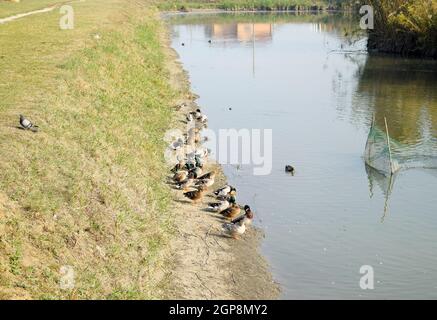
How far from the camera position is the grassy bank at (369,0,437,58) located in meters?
51.0

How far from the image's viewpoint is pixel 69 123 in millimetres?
18297

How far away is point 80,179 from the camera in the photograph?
14.8 metres

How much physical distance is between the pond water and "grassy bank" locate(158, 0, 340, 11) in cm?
6145

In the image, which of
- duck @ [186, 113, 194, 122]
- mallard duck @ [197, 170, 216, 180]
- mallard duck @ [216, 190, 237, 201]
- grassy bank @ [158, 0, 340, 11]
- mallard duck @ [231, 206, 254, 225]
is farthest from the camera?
grassy bank @ [158, 0, 340, 11]

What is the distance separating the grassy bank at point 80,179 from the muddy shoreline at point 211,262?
1.40 feet

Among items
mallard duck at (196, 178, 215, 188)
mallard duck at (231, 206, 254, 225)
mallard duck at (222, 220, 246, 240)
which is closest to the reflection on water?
mallard duck at (196, 178, 215, 188)

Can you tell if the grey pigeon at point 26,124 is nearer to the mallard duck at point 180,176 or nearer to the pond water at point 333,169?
the mallard duck at point 180,176

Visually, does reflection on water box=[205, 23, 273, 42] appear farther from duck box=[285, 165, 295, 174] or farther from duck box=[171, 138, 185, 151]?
duck box=[285, 165, 295, 174]

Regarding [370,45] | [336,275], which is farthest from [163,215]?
[370,45]

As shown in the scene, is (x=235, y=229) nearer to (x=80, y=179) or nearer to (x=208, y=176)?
(x=208, y=176)

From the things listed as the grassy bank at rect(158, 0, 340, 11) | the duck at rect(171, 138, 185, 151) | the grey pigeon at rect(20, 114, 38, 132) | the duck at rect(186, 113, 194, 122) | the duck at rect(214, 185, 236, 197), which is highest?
the grassy bank at rect(158, 0, 340, 11)

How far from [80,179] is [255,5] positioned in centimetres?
11124

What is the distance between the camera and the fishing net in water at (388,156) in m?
22.1
